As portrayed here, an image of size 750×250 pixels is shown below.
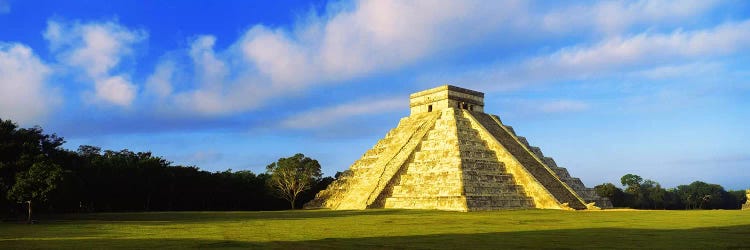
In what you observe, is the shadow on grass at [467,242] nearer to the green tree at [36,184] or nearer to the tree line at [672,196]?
the green tree at [36,184]

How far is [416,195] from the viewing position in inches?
1677

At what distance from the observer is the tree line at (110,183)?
28.3 meters

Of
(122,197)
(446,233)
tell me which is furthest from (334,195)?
(446,233)

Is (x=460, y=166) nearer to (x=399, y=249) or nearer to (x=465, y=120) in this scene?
(x=465, y=120)

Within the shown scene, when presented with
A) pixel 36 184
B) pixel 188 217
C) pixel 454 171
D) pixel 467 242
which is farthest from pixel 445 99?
pixel 467 242

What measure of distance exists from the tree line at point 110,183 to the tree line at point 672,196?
39802 mm

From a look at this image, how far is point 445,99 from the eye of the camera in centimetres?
5775

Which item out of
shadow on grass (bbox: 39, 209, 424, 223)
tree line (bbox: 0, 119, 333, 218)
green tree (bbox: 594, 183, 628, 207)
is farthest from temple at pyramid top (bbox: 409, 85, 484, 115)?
shadow on grass (bbox: 39, 209, 424, 223)

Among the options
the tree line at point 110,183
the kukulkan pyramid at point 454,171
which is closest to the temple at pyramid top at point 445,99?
the kukulkan pyramid at point 454,171

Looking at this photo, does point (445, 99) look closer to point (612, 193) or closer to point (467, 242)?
point (612, 193)

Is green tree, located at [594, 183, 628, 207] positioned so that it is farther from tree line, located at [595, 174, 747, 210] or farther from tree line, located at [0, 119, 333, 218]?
tree line, located at [0, 119, 333, 218]

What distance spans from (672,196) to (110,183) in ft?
253

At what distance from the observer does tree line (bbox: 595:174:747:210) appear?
240ft

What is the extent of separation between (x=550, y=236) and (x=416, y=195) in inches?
990
